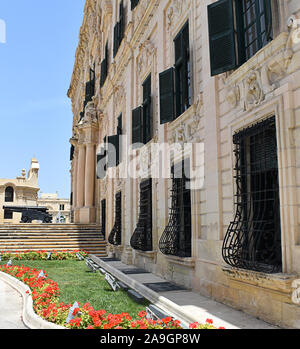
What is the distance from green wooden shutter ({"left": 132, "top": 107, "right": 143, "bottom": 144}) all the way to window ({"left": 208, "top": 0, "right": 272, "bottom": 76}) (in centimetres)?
612

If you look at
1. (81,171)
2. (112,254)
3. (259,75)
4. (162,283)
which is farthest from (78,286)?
(81,171)

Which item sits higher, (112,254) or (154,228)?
(154,228)

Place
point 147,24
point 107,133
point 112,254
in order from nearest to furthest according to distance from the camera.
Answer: point 147,24 < point 112,254 < point 107,133

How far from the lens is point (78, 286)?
30.1ft

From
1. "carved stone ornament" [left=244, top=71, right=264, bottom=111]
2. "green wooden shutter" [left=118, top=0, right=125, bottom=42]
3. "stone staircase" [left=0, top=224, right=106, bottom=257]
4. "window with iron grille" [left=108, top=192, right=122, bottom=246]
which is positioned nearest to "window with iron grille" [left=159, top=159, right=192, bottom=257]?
"carved stone ornament" [left=244, top=71, right=264, bottom=111]

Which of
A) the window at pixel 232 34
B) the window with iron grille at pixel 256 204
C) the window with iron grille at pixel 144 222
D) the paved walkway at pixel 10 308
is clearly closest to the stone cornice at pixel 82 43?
the window with iron grille at pixel 144 222

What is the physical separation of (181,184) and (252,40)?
383 cm

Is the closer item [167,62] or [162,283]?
[162,283]

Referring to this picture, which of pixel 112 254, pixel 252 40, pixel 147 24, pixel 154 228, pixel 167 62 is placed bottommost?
pixel 112 254

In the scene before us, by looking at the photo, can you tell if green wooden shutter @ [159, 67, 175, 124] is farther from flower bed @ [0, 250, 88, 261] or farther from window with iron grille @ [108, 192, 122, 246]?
flower bed @ [0, 250, 88, 261]

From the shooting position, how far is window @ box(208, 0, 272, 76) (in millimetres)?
6828

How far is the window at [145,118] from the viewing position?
12.5 metres
